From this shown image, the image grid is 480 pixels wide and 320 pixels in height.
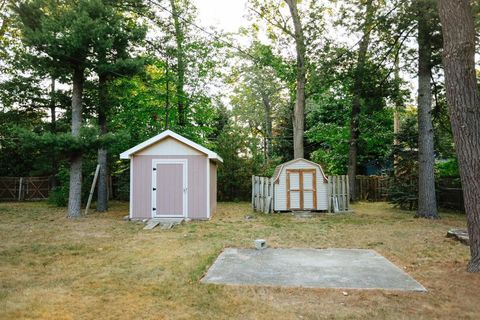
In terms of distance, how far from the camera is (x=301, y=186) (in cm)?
1255

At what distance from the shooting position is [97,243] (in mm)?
7180

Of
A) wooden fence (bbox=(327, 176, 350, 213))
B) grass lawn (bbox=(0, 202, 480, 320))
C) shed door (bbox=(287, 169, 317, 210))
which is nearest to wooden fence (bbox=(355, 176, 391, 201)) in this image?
wooden fence (bbox=(327, 176, 350, 213))

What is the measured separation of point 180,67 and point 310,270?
47.9ft

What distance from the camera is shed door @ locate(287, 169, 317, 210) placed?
1254 cm

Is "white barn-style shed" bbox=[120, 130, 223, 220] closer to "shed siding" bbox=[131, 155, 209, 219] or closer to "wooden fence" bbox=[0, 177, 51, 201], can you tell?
"shed siding" bbox=[131, 155, 209, 219]

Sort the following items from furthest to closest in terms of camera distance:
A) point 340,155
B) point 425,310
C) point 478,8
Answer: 1. point 340,155
2. point 478,8
3. point 425,310

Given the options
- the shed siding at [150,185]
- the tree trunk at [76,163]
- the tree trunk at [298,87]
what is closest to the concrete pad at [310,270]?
the shed siding at [150,185]

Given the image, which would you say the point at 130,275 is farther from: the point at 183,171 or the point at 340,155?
the point at 340,155

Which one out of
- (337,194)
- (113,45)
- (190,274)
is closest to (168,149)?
(113,45)

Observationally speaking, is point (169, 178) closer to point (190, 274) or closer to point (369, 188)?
point (190, 274)

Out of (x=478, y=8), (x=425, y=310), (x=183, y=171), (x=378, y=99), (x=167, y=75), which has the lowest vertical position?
(x=425, y=310)

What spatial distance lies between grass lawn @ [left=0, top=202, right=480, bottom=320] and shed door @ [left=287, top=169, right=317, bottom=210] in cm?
292

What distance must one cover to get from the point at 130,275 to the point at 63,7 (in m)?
11.0

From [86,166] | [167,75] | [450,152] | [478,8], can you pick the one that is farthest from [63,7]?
[450,152]
